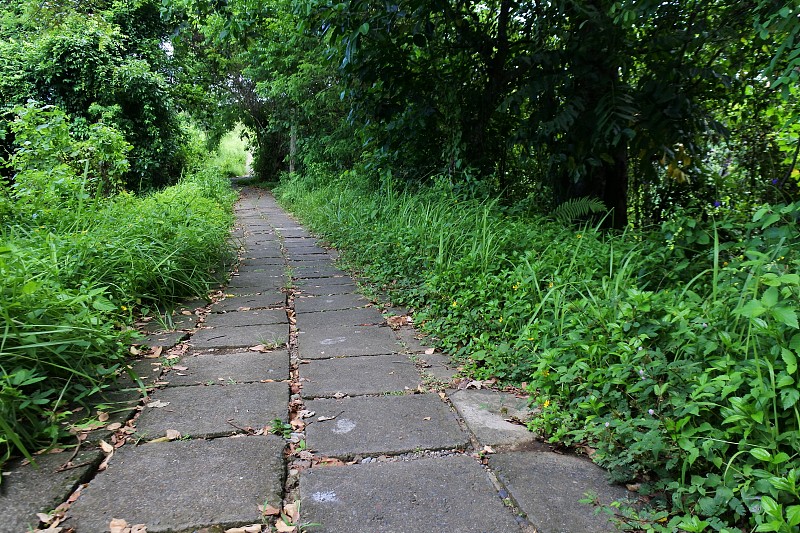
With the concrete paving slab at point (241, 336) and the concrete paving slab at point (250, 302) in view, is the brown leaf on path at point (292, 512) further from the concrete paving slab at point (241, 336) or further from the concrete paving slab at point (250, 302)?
the concrete paving slab at point (250, 302)

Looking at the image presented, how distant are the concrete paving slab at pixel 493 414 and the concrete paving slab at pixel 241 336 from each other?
1325 mm

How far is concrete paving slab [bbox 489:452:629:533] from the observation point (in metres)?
1.57

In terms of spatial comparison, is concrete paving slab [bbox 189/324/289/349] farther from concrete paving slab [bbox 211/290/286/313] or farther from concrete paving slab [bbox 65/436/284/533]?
concrete paving slab [bbox 65/436/284/533]

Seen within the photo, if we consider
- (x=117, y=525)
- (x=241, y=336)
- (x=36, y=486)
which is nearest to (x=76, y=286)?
(x=241, y=336)

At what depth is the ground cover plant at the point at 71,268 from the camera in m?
2.07

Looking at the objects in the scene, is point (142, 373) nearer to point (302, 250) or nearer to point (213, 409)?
point (213, 409)

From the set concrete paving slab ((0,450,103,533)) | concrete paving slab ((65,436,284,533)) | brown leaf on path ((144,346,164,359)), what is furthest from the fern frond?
→ concrete paving slab ((0,450,103,533))

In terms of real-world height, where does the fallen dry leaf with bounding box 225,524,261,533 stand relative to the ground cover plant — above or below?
below

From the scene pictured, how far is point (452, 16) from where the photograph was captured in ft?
17.2

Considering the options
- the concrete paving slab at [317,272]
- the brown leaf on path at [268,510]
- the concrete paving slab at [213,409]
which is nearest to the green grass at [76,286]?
the concrete paving slab at [213,409]

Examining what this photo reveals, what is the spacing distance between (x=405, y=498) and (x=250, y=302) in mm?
2823

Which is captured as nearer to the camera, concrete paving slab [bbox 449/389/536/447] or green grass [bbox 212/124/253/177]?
concrete paving slab [bbox 449/389/536/447]

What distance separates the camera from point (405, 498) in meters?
1.68

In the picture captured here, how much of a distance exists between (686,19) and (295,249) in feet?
16.4
